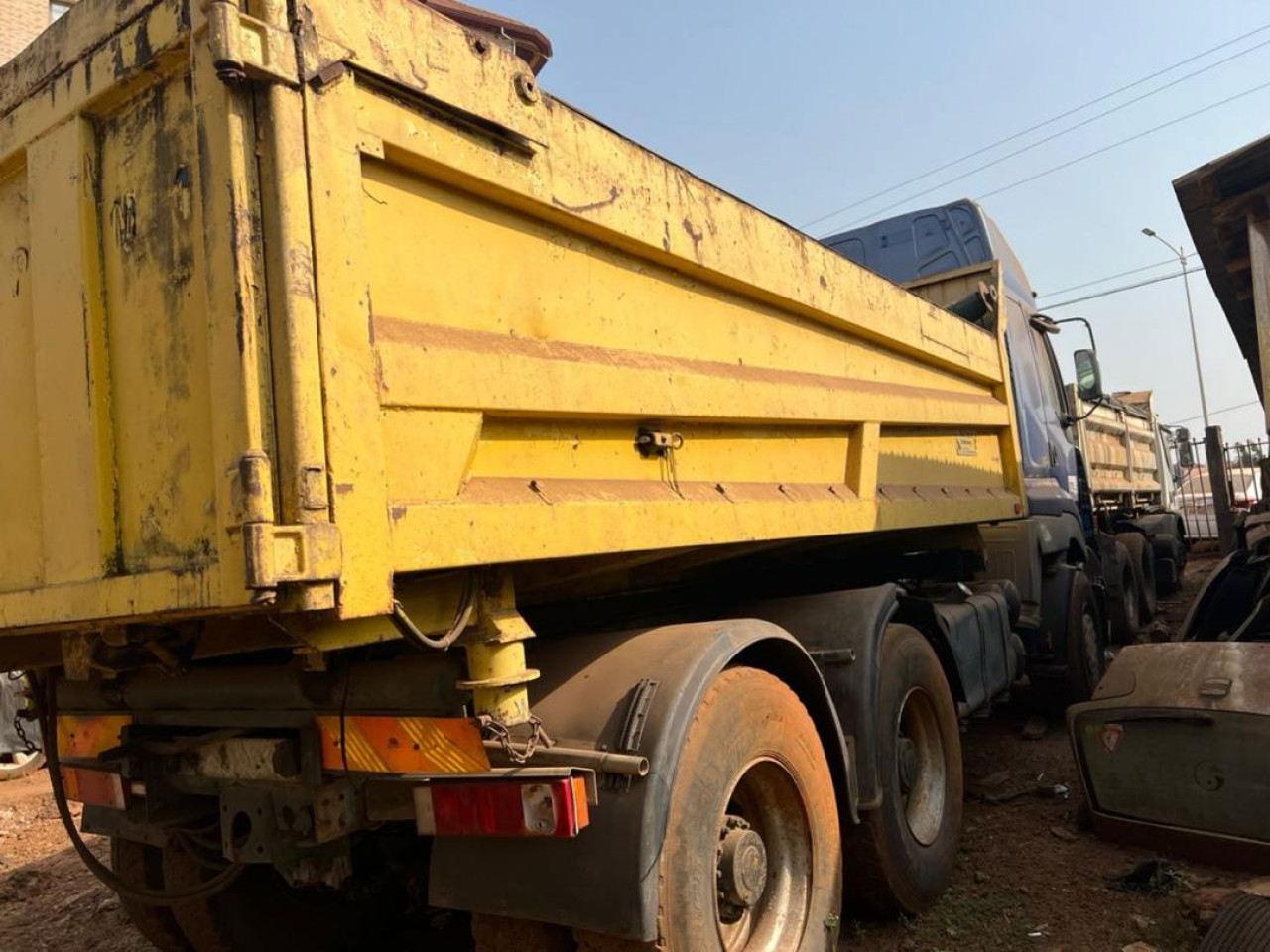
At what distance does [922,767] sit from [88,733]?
3.04m

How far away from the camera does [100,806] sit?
2826mm

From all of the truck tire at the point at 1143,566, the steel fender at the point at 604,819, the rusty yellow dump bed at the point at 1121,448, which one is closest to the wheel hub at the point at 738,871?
the steel fender at the point at 604,819

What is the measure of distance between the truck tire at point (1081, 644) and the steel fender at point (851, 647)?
9.93ft

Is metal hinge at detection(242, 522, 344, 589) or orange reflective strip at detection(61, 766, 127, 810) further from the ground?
metal hinge at detection(242, 522, 344, 589)

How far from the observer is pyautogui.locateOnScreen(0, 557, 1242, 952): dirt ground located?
3285mm

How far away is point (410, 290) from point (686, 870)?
144 centimetres

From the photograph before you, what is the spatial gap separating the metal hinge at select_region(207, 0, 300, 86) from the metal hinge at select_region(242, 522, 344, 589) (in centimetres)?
79

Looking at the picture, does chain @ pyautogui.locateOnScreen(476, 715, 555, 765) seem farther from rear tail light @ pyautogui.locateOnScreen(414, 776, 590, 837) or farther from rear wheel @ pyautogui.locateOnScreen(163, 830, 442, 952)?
rear wheel @ pyautogui.locateOnScreen(163, 830, 442, 952)

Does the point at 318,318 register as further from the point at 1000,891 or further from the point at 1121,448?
the point at 1121,448

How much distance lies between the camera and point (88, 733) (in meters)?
2.83

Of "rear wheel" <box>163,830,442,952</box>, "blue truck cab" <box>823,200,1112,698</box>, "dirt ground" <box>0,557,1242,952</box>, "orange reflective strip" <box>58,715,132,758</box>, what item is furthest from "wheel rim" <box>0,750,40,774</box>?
"blue truck cab" <box>823,200,1112,698</box>

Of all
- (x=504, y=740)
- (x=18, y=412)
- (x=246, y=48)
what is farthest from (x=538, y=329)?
(x=18, y=412)

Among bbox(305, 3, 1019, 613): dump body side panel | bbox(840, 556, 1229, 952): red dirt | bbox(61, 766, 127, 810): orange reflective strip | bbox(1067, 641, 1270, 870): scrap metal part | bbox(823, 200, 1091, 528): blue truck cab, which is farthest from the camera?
bbox(823, 200, 1091, 528): blue truck cab

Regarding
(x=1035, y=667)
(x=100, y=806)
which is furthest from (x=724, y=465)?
(x=1035, y=667)
